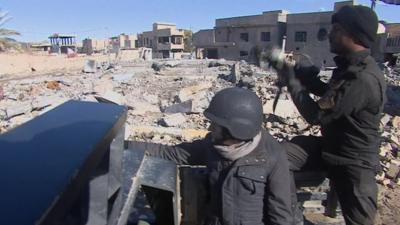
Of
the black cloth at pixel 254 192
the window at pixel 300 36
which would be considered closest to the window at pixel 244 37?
the window at pixel 300 36

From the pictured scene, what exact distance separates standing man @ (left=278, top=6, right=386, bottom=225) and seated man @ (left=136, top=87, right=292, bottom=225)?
558 mm

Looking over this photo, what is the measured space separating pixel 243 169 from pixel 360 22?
122 centimetres

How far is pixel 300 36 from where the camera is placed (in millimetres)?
39656

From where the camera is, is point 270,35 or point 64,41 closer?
point 270,35

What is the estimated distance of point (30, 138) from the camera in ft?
4.06

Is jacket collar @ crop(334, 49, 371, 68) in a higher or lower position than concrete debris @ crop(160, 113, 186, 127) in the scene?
higher

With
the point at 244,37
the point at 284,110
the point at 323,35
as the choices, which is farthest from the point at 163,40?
the point at 284,110

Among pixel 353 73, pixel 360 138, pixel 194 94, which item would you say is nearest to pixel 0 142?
pixel 353 73

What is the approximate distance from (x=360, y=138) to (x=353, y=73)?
454 millimetres

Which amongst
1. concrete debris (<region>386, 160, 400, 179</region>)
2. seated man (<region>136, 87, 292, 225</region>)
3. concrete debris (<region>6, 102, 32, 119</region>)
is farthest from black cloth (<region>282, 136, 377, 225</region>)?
concrete debris (<region>6, 102, 32, 119</region>)

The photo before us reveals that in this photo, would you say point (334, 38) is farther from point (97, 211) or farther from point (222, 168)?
point (97, 211)

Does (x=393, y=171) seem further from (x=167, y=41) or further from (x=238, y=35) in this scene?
(x=167, y=41)

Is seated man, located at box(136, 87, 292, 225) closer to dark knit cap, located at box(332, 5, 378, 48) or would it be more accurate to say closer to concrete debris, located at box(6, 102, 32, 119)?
dark knit cap, located at box(332, 5, 378, 48)

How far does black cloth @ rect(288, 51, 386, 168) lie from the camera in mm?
2471
